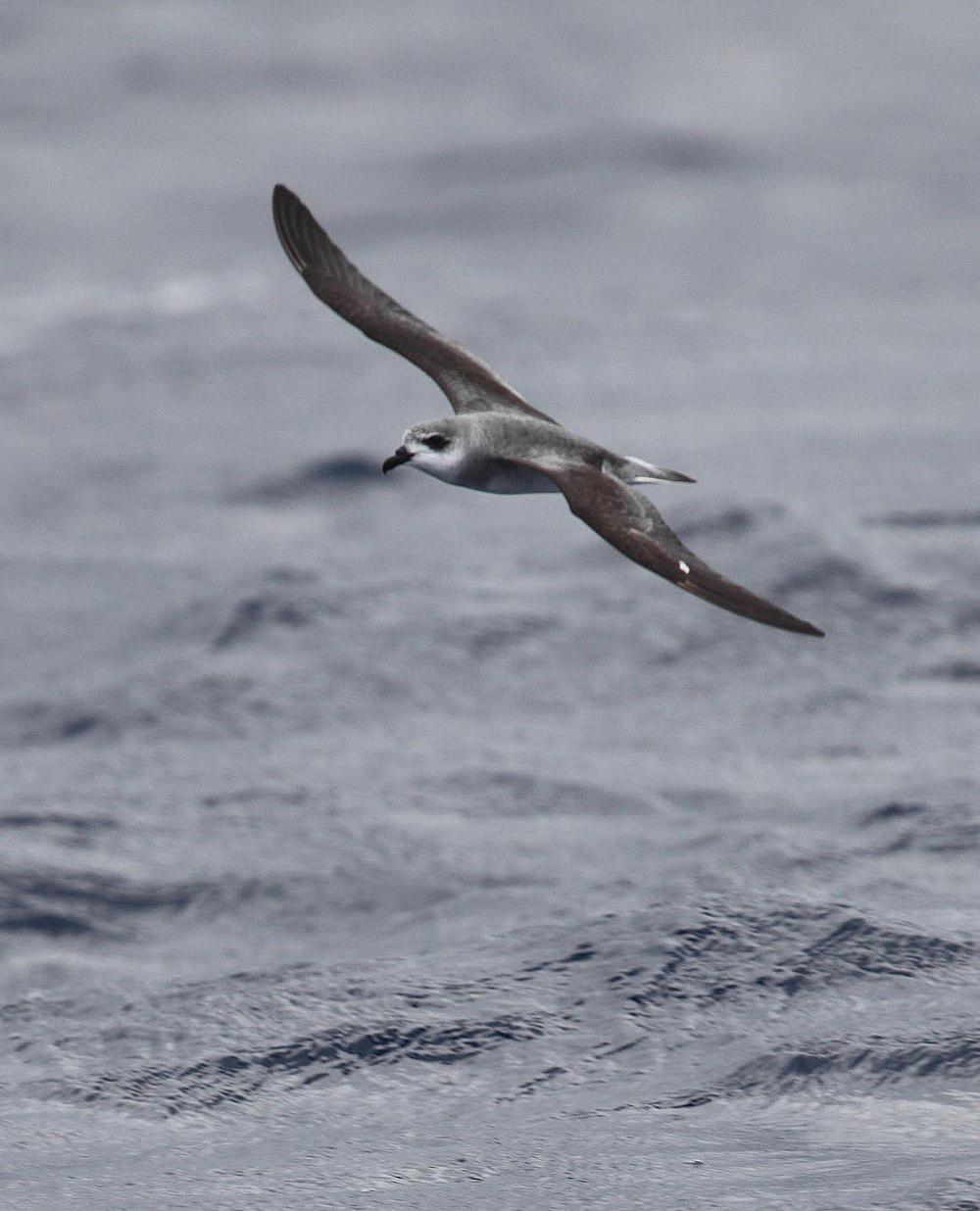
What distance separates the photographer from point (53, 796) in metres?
18.2

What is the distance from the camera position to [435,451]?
10.6 metres

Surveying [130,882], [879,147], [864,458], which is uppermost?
[879,147]

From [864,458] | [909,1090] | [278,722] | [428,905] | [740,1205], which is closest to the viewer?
[740,1205]

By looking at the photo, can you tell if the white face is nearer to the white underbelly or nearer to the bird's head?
the bird's head

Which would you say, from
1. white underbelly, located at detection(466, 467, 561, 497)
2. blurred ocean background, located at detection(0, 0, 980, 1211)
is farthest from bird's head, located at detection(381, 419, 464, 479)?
blurred ocean background, located at detection(0, 0, 980, 1211)

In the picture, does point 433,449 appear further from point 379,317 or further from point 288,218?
point 288,218

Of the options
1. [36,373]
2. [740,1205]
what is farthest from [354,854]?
[36,373]

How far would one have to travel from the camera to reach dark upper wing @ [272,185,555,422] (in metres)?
11.9

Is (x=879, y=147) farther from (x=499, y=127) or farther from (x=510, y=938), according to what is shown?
(x=510, y=938)

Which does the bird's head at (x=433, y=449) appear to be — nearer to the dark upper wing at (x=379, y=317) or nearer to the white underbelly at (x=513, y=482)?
the white underbelly at (x=513, y=482)

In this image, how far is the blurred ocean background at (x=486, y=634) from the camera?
40.9ft

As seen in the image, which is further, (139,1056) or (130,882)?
(130,882)

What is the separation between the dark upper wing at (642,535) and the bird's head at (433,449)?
1.56 feet

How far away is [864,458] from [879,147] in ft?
37.1
